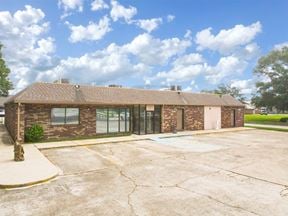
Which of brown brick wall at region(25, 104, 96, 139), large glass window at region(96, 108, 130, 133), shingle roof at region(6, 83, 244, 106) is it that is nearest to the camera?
brown brick wall at region(25, 104, 96, 139)

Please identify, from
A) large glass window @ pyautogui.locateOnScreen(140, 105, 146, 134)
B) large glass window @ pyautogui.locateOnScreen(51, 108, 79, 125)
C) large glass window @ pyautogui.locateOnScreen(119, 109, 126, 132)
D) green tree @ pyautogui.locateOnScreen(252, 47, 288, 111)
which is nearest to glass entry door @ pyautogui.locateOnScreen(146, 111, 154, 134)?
large glass window @ pyautogui.locateOnScreen(140, 105, 146, 134)

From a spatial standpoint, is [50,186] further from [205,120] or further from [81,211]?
[205,120]

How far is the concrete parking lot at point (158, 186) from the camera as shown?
6.52 metres

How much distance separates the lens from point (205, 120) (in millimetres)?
A: 26734

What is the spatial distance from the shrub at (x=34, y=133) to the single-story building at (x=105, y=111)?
10.4 inches

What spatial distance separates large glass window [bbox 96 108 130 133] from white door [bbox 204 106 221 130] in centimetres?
935

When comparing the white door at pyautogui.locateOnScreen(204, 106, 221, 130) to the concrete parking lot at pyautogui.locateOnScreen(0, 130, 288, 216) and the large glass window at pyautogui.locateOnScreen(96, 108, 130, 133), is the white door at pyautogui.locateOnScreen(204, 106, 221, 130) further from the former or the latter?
the concrete parking lot at pyautogui.locateOnScreen(0, 130, 288, 216)

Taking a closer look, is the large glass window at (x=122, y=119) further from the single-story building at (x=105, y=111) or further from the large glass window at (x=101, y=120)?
the large glass window at (x=101, y=120)

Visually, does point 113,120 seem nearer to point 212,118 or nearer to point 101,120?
point 101,120

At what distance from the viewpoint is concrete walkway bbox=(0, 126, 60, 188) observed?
841 cm

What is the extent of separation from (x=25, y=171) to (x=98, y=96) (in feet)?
36.4

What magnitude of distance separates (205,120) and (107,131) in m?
11.2

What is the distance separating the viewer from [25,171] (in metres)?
9.64

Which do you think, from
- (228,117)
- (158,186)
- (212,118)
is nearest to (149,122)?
(212,118)
